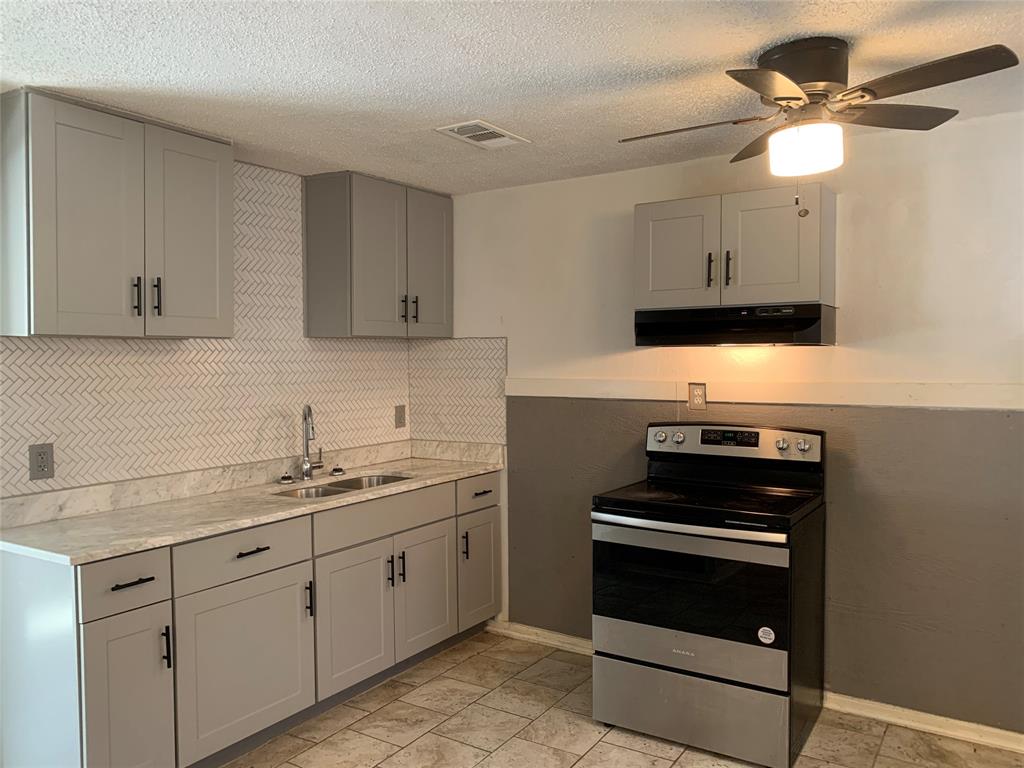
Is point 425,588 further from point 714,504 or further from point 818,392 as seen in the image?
point 818,392

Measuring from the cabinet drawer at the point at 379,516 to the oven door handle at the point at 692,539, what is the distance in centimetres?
89

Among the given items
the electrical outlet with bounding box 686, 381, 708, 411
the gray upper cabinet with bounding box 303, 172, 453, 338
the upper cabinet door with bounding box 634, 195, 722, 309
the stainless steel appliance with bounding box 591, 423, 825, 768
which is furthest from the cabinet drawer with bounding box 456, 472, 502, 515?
the upper cabinet door with bounding box 634, 195, 722, 309

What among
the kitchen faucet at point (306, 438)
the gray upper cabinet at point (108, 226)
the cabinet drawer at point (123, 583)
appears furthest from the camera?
the kitchen faucet at point (306, 438)

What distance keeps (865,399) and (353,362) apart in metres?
2.44

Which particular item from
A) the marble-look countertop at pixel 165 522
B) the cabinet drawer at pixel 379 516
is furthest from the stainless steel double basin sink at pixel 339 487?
the cabinet drawer at pixel 379 516

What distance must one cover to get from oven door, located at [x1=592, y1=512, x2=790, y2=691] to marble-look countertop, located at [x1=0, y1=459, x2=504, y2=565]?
3.39ft

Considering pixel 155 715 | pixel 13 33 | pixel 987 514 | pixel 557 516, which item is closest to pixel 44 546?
pixel 155 715

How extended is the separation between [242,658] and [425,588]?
3.36 feet

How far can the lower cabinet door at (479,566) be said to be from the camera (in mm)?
3893

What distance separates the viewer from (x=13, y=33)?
6.75 feet

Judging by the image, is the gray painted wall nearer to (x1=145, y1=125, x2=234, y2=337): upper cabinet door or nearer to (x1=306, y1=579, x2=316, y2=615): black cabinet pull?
(x1=306, y1=579, x2=316, y2=615): black cabinet pull

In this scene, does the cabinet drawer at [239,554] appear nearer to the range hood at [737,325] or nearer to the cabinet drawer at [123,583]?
the cabinet drawer at [123,583]

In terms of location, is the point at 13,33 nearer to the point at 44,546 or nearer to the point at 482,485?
the point at 44,546

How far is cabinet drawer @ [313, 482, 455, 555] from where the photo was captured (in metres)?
3.10
